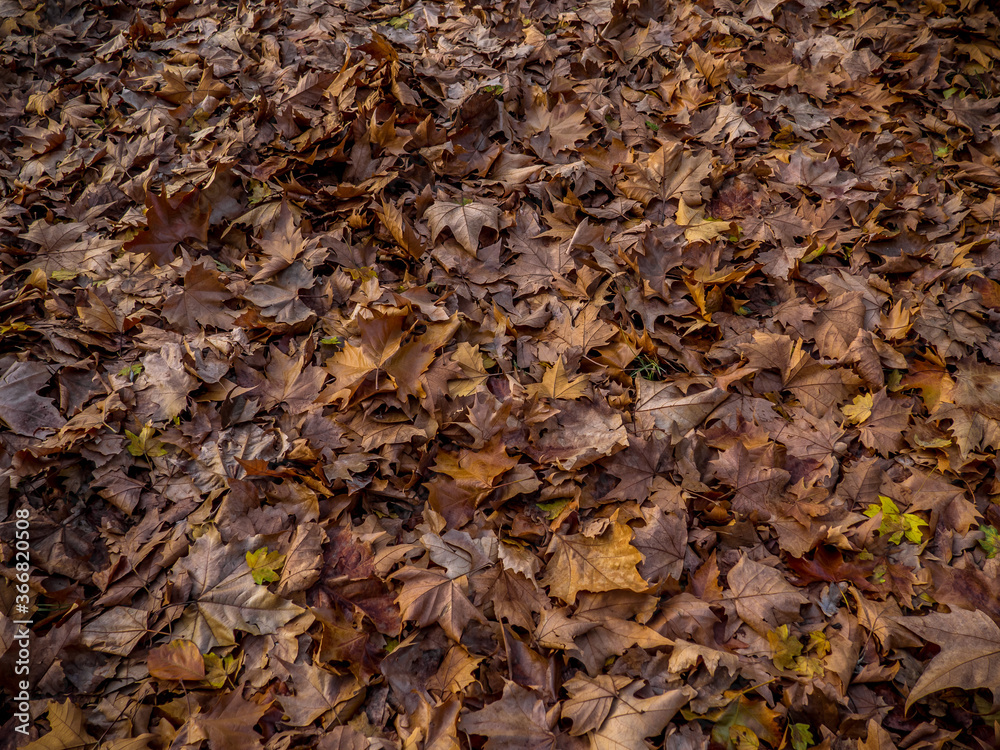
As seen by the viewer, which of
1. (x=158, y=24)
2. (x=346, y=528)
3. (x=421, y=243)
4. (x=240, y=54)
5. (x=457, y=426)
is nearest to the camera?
(x=346, y=528)

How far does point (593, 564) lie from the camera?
172 cm

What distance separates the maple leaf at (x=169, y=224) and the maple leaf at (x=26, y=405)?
696 millimetres

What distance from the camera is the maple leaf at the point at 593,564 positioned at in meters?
1.68

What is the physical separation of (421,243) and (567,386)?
101 centimetres

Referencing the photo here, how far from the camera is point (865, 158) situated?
285 cm

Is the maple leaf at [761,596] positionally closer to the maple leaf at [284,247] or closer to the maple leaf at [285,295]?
the maple leaf at [285,295]

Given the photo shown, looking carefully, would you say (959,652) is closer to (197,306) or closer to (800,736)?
(800,736)

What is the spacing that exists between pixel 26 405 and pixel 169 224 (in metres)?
0.97

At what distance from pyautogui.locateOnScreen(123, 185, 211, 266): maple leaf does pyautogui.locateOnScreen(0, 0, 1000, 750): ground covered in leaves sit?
0.7 inches

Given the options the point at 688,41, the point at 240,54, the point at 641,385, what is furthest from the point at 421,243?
the point at 688,41

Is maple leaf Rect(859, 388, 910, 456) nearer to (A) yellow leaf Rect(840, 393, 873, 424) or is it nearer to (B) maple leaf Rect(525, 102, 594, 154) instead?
(A) yellow leaf Rect(840, 393, 873, 424)

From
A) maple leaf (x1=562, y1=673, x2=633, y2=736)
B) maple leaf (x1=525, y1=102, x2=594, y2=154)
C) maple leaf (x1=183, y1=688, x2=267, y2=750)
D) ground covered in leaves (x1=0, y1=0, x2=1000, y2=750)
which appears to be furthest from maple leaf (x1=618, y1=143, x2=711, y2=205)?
maple leaf (x1=183, y1=688, x2=267, y2=750)

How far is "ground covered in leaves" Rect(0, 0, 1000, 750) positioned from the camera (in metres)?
1.60

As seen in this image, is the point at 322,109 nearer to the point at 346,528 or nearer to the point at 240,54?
the point at 240,54
